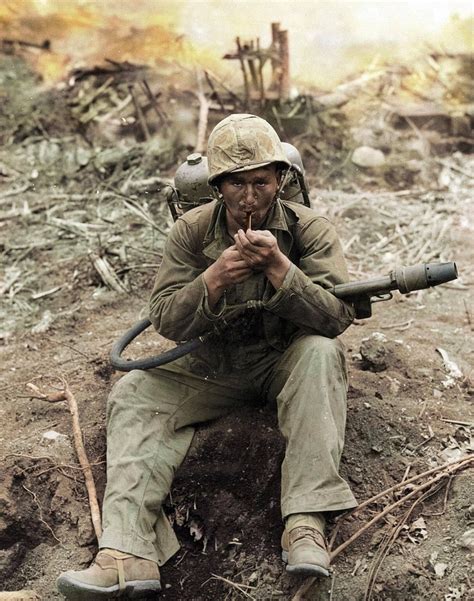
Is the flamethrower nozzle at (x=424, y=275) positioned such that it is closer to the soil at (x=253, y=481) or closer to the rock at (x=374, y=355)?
the soil at (x=253, y=481)

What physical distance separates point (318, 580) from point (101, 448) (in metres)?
1.48

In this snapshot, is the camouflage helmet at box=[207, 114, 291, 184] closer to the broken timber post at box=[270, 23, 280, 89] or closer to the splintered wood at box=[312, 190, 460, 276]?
the splintered wood at box=[312, 190, 460, 276]

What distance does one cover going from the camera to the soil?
3.56 metres

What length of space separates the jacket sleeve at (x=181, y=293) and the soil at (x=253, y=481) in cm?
67

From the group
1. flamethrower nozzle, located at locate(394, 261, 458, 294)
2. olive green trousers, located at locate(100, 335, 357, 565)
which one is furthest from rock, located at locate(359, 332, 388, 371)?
flamethrower nozzle, located at locate(394, 261, 458, 294)

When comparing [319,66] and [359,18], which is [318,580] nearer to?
[319,66]

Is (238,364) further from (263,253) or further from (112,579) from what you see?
(112,579)

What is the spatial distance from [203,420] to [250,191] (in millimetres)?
1260

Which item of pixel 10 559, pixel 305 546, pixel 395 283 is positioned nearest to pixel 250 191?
pixel 395 283

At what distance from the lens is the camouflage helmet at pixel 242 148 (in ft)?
11.7

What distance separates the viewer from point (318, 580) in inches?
137

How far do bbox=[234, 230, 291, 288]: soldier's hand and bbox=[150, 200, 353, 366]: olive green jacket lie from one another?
0.05 metres

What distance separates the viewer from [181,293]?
3.78m

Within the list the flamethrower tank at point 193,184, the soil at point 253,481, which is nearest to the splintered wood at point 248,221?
the flamethrower tank at point 193,184
